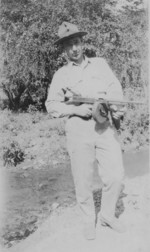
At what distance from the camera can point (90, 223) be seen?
3.77 m

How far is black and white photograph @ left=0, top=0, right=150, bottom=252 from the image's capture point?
3.60 meters

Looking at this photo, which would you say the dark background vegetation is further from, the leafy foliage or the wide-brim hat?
the wide-brim hat

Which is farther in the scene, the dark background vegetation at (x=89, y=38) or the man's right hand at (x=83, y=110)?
the dark background vegetation at (x=89, y=38)

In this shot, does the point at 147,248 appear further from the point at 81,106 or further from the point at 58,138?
the point at 58,138

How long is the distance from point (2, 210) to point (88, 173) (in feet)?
10.8

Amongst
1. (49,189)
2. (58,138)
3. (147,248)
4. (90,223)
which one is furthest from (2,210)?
(58,138)

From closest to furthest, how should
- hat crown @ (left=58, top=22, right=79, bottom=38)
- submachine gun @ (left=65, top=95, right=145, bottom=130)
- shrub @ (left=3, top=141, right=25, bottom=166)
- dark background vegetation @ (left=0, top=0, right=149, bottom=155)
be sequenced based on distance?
submachine gun @ (left=65, top=95, right=145, bottom=130), hat crown @ (left=58, top=22, right=79, bottom=38), shrub @ (left=3, top=141, right=25, bottom=166), dark background vegetation @ (left=0, top=0, right=149, bottom=155)

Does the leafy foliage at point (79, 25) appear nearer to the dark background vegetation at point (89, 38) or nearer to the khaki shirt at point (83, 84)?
the dark background vegetation at point (89, 38)

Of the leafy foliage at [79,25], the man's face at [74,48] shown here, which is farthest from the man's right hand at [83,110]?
the leafy foliage at [79,25]

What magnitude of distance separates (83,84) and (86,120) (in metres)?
0.35

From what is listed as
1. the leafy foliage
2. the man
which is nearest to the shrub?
the leafy foliage

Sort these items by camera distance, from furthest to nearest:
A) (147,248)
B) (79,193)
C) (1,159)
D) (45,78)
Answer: (45,78), (1,159), (79,193), (147,248)

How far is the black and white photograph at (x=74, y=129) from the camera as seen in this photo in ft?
11.8

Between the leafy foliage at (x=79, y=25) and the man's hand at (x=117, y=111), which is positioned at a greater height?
the leafy foliage at (x=79, y=25)
